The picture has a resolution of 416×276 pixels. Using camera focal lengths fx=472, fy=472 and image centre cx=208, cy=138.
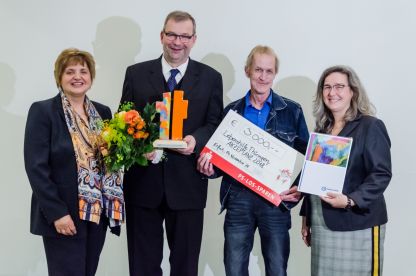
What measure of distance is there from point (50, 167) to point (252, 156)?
41.2 inches

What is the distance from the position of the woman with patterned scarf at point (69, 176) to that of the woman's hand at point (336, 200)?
1044mm

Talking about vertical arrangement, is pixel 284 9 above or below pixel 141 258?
above

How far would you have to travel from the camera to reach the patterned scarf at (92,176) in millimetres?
2262

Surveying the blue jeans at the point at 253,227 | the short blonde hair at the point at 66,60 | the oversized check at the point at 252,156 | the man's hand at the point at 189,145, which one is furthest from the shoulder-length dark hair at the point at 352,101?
the short blonde hair at the point at 66,60

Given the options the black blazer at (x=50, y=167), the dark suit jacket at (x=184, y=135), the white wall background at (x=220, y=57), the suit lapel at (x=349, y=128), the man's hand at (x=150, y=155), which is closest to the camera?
the black blazer at (x=50, y=167)

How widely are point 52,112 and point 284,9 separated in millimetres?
1887

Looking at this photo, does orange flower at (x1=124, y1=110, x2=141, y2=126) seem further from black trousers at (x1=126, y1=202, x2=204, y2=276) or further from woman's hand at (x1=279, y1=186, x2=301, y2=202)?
woman's hand at (x1=279, y1=186, x2=301, y2=202)

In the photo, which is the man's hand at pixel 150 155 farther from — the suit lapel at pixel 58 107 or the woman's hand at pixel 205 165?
the suit lapel at pixel 58 107
